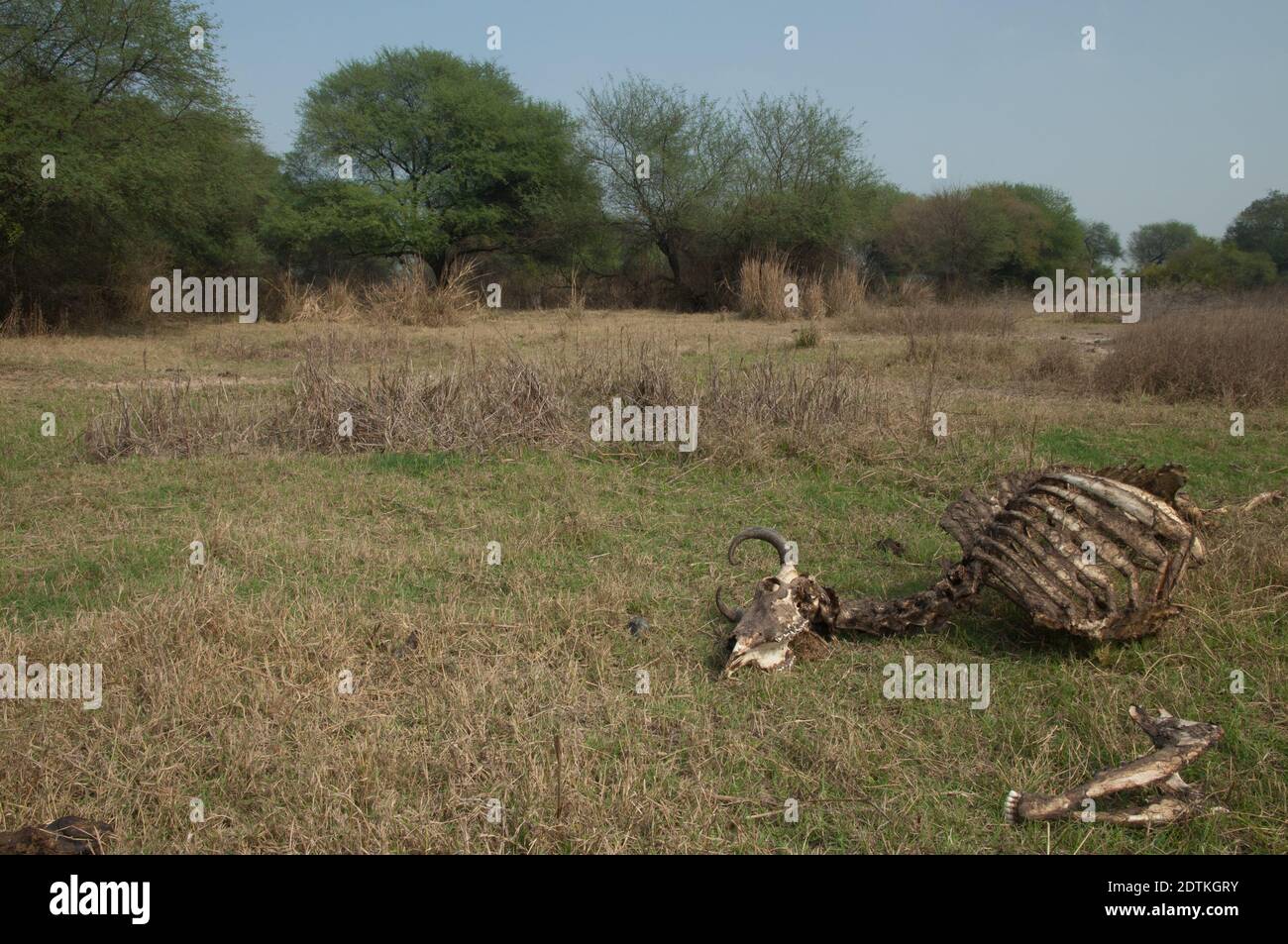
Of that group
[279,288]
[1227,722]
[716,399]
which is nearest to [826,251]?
[279,288]

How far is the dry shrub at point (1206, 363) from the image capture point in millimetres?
9086

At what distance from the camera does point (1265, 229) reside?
950 inches

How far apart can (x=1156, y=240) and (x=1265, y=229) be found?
1192 centimetres

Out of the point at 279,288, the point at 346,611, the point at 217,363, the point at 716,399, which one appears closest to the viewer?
the point at 346,611

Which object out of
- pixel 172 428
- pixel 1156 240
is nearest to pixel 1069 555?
pixel 172 428

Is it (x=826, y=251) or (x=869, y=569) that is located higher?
(x=826, y=251)

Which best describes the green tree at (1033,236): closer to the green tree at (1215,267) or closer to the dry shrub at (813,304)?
the green tree at (1215,267)

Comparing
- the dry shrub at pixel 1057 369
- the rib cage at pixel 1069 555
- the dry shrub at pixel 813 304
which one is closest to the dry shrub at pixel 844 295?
the dry shrub at pixel 813 304

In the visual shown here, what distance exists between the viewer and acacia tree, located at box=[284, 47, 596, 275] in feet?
72.3

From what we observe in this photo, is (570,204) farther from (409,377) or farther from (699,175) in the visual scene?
(409,377)

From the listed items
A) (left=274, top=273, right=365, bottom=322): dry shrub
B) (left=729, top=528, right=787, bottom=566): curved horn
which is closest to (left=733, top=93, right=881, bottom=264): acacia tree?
(left=274, top=273, right=365, bottom=322): dry shrub

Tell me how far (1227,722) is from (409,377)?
6276 millimetres

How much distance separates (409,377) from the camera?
801cm

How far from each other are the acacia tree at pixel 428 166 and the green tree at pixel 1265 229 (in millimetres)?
16409
